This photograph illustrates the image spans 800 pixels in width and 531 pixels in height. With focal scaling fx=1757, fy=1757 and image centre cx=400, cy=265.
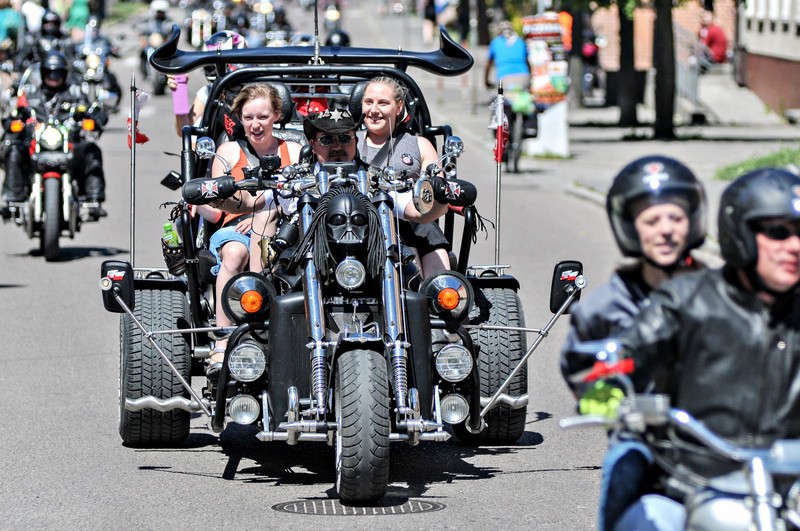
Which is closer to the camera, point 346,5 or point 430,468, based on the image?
point 430,468

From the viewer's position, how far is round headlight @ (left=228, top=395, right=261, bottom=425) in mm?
7426

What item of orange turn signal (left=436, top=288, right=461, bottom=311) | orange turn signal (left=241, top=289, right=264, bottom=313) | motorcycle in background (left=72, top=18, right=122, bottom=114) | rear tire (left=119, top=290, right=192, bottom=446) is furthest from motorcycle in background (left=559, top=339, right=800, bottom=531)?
motorcycle in background (left=72, top=18, right=122, bottom=114)

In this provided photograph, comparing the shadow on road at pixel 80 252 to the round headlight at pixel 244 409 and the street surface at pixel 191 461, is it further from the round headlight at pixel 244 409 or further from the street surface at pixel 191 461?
the round headlight at pixel 244 409

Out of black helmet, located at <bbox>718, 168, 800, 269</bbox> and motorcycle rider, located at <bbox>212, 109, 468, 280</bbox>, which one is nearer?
black helmet, located at <bbox>718, 168, 800, 269</bbox>

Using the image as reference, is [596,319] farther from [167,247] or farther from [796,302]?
[167,247]

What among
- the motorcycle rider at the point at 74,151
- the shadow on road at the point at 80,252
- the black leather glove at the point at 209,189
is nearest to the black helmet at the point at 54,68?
the motorcycle rider at the point at 74,151

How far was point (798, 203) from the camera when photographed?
4.14 meters

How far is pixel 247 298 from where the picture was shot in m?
7.52

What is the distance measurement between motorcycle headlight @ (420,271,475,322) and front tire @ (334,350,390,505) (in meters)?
0.67

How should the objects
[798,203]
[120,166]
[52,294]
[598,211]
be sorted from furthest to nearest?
[120,166], [598,211], [52,294], [798,203]

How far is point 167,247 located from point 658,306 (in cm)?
464

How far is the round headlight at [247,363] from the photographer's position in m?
7.44

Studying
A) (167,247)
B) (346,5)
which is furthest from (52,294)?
(346,5)

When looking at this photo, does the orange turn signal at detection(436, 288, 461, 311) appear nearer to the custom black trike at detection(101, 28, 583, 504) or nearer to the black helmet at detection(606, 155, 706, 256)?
the custom black trike at detection(101, 28, 583, 504)
